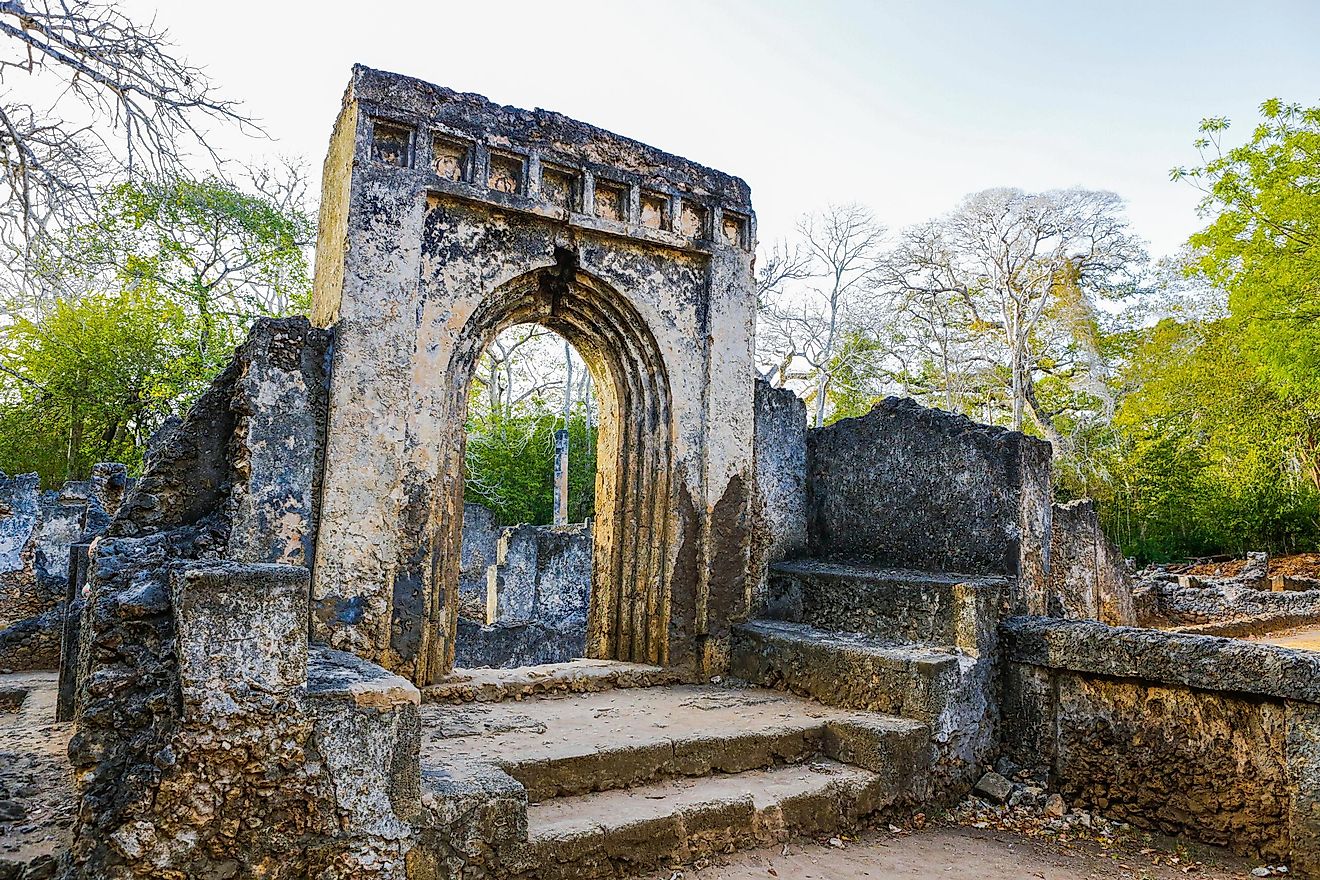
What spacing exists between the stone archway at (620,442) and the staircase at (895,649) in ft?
2.61

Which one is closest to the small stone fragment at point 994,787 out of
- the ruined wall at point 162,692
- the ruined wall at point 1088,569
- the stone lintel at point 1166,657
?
the stone lintel at point 1166,657

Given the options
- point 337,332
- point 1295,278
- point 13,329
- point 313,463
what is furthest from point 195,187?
point 1295,278

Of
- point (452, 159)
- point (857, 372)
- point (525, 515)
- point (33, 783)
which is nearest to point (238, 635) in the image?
point (33, 783)

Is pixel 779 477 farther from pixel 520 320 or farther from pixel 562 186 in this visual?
pixel 562 186

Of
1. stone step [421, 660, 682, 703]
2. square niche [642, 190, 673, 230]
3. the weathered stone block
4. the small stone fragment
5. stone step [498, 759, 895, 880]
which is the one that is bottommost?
the small stone fragment

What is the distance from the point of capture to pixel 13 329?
1445 cm

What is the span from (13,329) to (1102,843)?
58.0ft

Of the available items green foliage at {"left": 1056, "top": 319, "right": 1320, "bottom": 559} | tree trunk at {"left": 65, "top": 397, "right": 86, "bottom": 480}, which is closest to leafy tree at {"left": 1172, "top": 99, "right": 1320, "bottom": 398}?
green foliage at {"left": 1056, "top": 319, "right": 1320, "bottom": 559}

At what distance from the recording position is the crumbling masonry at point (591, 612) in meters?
2.72

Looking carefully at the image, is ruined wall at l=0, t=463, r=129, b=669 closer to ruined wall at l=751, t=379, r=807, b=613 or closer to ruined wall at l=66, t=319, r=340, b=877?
ruined wall at l=66, t=319, r=340, b=877

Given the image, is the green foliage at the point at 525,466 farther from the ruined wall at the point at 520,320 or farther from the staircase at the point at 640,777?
the staircase at the point at 640,777

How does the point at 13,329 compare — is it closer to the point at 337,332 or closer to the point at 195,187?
the point at 195,187

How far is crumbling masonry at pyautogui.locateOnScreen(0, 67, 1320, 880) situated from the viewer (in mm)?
2723

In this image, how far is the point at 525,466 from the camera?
24.0m
